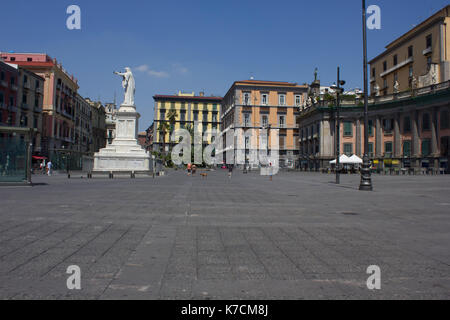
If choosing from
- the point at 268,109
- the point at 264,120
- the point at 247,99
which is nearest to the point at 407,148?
the point at 264,120

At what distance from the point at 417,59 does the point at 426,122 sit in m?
10.1

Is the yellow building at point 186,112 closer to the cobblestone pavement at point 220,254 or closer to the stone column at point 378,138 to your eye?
the stone column at point 378,138

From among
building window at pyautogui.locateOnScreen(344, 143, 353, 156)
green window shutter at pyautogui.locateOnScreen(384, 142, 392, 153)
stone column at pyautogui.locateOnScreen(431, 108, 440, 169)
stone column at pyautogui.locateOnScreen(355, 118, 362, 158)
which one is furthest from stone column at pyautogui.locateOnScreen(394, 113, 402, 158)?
building window at pyautogui.locateOnScreen(344, 143, 353, 156)

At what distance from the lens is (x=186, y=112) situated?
93.2 metres

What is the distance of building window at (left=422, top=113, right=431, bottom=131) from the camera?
39844mm

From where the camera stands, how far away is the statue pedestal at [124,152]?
27.1 m

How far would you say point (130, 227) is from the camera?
5.79m

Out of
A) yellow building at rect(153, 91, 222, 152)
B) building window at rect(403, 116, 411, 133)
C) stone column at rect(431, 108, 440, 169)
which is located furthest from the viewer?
yellow building at rect(153, 91, 222, 152)

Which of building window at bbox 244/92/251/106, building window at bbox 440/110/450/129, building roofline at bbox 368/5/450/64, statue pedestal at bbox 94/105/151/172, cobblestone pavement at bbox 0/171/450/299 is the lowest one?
cobblestone pavement at bbox 0/171/450/299

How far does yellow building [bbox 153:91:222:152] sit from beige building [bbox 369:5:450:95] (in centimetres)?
4870

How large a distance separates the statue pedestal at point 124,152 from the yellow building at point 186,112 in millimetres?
62044

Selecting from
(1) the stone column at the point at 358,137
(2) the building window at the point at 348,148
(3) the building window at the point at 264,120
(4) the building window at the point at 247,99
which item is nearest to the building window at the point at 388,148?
(1) the stone column at the point at 358,137

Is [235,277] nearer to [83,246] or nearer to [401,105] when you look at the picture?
[83,246]

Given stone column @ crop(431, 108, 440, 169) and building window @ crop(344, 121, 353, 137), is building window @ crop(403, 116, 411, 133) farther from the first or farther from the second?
building window @ crop(344, 121, 353, 137)
